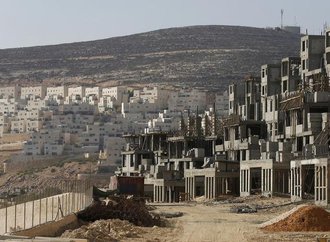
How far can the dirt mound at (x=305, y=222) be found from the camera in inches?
1663

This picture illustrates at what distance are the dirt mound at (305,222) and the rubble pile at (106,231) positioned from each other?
5354 millimetres

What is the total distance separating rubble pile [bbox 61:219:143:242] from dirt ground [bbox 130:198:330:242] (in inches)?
21.8

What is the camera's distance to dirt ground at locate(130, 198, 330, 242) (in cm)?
3981

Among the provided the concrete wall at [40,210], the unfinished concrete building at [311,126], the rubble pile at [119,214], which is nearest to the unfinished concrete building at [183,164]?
the unfinished concrete building at [311,126]

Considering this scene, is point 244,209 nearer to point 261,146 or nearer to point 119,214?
point 119,214

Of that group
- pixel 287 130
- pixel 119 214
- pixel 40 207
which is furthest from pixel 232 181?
pixel 40 207

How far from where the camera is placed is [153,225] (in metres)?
46.5

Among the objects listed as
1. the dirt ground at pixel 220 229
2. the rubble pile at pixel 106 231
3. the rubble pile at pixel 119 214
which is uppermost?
the rubble pile at pixel 119 214

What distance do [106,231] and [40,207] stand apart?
3.49m

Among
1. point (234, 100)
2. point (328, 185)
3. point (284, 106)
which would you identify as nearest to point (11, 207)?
point (328, 185)

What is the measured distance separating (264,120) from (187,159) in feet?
28.2

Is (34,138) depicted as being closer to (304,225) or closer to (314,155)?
(314,155)

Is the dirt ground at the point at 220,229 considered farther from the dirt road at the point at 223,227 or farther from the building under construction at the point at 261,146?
the building under construction at the point at 261,146

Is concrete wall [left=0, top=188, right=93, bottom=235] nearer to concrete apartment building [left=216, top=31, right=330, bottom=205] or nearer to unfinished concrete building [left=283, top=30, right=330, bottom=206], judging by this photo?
unfinished concrete building [left=283, top=30, right=330, bottom=206]
